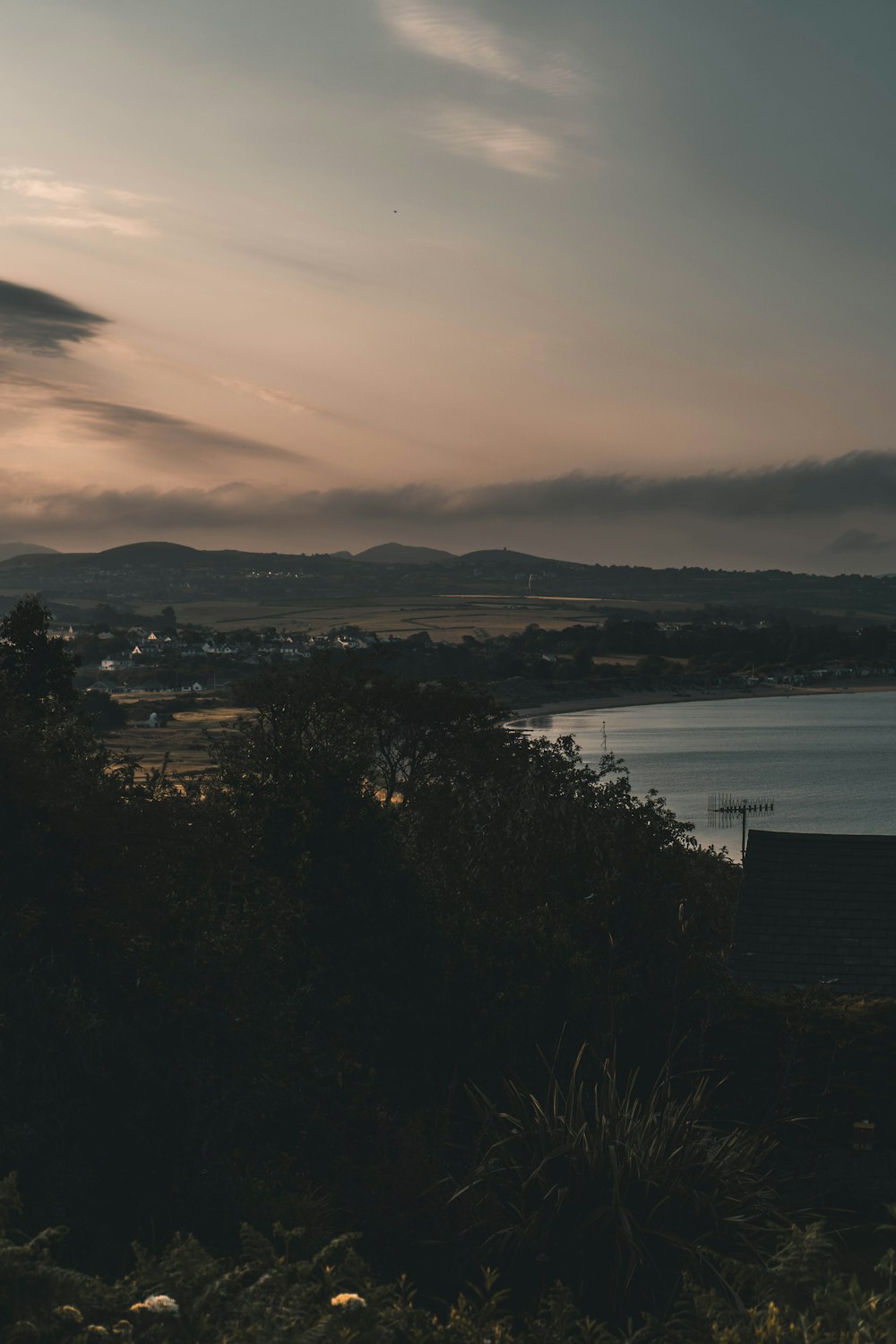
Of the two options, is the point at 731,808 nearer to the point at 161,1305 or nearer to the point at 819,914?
the point at 819,914

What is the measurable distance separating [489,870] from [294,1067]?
1134 centimetres

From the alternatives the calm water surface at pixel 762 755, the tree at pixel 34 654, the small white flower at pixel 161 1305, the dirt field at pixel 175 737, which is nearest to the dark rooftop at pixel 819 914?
the small white flower at pixel 161 1305

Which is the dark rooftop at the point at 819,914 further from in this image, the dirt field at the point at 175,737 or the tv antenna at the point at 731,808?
the dirt field at the point at 175,737

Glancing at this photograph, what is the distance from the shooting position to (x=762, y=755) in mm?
121375

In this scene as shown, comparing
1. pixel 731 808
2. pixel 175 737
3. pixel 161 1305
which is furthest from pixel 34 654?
pixel 175 737

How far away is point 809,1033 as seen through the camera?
13.8 meters

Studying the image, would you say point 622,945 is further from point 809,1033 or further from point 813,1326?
point 813,1326

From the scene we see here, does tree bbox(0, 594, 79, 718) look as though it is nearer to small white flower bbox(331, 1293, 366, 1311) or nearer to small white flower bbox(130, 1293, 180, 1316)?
small white flower bbox(130, 1293, 180, 1316)

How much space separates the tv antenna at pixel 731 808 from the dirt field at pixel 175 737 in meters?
32.4

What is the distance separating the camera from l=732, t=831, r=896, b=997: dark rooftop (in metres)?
17.9

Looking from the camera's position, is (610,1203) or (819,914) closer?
(610,1203)

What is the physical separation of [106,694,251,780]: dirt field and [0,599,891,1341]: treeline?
71787 millimetres

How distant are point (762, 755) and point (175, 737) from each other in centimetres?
5581

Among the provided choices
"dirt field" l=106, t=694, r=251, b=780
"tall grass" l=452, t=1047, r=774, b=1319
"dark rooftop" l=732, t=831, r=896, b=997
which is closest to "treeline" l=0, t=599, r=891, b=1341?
"tall grass" l=452, t=1047, r=774, b=1319
